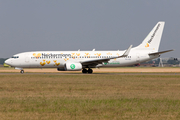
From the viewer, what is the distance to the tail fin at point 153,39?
4922 cm

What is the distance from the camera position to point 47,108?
12.6 m

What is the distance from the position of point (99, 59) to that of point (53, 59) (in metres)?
7.77

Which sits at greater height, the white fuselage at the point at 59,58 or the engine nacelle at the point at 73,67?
the white fuselage at the point at 59,58

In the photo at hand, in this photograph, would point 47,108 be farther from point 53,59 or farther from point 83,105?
point 53,59

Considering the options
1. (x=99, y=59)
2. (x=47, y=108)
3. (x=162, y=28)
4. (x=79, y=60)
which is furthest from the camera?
(x=162, y=28)

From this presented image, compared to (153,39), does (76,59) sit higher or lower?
lower

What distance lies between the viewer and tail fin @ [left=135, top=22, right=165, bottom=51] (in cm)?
4922

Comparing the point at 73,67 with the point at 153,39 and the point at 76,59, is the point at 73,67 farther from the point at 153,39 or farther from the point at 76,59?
the point at 153,39

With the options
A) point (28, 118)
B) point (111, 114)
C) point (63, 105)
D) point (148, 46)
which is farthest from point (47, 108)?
point (148, 46)

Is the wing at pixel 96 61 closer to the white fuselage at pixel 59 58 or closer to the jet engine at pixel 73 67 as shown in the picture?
the white fuselage at pixel 59 58

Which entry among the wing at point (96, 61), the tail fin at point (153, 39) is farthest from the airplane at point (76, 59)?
the tail fin at point (153, 39)

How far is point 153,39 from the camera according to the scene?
49.5 metres

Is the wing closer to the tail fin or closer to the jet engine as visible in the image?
the jet engine

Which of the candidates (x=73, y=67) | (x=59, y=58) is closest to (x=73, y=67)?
(x=73, y=67)
